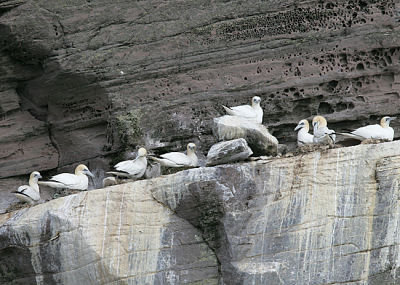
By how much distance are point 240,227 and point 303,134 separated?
3.01 m

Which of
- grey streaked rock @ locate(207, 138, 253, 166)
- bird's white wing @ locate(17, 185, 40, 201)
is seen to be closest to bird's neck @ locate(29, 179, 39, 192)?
bird's white wing @ locate(17, 185, 40, 201)

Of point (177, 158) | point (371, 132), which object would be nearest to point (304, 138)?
point (371, 132)

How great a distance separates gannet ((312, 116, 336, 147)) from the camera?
15.6 metres

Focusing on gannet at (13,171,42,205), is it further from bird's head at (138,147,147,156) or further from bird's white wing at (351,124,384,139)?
bird's white wing at (351,124,384,139)

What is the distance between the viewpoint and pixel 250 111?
54.4 ft

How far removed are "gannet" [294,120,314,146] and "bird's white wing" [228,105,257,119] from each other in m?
0.81

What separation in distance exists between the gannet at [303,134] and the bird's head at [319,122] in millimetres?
304

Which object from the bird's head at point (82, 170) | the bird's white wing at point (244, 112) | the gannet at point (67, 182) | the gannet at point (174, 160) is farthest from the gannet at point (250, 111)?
the gannet at point (67, 182)

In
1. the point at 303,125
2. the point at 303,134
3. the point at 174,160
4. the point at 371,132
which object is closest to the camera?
the point at 371,132

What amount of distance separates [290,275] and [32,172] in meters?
5.58

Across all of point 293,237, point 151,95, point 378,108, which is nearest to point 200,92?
point 151,95

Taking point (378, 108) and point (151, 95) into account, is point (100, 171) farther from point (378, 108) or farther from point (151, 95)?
point (378, 108)

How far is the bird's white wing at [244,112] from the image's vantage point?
54.2ft

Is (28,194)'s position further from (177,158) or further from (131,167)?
(177,158)
